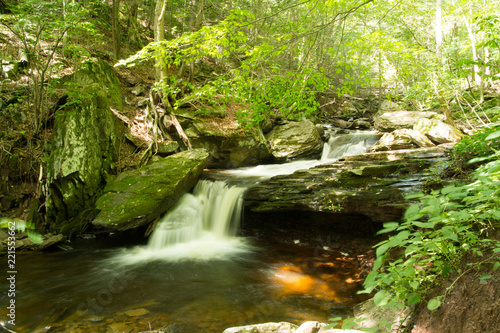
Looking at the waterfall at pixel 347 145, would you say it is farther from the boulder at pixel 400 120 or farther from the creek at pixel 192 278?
the creek at pixel 192 278

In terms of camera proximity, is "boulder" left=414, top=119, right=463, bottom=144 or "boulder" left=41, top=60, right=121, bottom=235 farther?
"boulder" left=414, top=119, right=463, bottom=144

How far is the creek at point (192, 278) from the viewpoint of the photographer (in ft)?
11.9

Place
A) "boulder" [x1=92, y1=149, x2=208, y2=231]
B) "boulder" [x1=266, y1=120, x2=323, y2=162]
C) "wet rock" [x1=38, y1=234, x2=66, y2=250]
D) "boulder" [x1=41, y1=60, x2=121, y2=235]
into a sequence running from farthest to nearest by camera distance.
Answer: "boulder" [x1=266, y1=120, x2=323, y2=162] < "boulder" [x1=41, y1=60, x2=121, y2=235] < "boulder" [x1=92, y1=149, x2=208, y2=231] < "wet rock" [x1=38, y1=234, x2=66, y2=250]

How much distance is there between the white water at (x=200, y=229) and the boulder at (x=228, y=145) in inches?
91.9

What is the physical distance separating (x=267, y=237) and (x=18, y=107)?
709 cm

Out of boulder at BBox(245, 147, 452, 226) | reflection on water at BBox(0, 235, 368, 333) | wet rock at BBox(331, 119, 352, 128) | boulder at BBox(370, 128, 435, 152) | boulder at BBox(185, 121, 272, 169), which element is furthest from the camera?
wet rock at BBox(331, 119, 352, 128)

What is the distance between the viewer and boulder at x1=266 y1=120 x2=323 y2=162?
10.8 m

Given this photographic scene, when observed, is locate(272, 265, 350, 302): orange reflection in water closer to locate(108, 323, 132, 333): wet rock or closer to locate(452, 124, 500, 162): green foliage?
locate(108, 323, 132, 333): wet rock

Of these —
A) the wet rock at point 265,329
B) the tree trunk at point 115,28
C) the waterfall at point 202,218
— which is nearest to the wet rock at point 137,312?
the wet rock at point 265,329

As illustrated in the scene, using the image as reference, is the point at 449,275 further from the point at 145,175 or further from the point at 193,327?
the point at 145,175

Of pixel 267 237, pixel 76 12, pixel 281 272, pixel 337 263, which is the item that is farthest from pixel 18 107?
pixel 337 263

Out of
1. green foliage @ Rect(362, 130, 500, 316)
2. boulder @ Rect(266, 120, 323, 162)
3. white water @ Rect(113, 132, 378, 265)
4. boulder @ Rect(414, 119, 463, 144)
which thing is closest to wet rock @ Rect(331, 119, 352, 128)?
boulder @ Rect(266, 120, 323, 162)

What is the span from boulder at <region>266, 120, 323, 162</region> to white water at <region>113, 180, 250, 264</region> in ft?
12.7

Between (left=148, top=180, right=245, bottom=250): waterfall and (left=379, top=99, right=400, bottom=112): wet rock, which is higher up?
(left=379, top=99, right=400, bottom=112): wet rock
